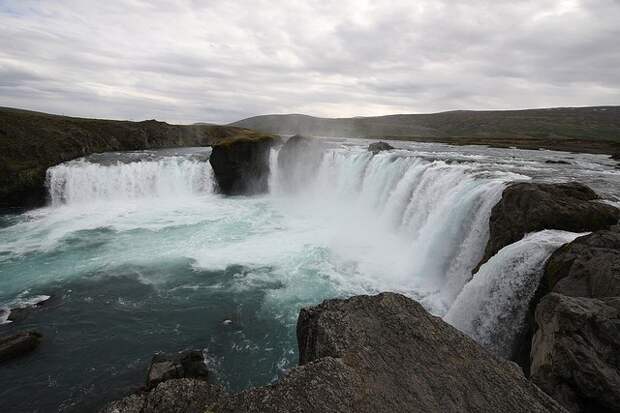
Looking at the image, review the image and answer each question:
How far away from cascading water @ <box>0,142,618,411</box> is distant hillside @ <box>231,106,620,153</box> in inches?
2672

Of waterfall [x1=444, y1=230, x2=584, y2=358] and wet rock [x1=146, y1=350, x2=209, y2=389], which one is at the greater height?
waterfall [x1=444, y1=230, x2=584, y2=358]

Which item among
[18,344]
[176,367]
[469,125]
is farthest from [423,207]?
[469,125]

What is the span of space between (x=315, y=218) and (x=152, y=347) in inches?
721

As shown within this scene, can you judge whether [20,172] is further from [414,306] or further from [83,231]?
[414,306]

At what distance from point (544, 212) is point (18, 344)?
703 inches

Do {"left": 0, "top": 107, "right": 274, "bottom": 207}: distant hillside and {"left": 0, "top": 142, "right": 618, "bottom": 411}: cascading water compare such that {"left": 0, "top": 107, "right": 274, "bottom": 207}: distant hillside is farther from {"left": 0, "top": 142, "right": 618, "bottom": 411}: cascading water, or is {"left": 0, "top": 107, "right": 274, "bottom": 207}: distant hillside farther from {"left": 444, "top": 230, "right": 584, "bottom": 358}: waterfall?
{"left": 444, "top": 230, "right": 584, "bottom": 358}: waterfall

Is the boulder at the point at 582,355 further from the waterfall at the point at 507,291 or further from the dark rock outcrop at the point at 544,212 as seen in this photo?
the dark rock outcrop at the point at 544,212

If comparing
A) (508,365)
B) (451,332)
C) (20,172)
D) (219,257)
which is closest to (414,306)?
(451,332)

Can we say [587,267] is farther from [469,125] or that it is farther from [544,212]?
[469,125]

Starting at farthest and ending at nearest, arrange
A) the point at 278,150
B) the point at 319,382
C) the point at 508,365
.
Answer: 1. the point at 278,150
2. the point at 508,365
3. the point at 319,382

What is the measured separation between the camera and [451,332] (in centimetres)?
548

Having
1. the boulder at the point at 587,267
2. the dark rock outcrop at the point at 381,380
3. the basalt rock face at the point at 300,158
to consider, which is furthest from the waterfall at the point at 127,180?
the dark rock outcrop at the point at 381,380

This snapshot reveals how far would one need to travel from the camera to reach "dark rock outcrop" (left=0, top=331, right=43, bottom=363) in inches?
461

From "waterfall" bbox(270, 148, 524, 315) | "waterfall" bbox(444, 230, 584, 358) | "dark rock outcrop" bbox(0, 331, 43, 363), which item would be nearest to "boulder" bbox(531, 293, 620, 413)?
"waterfall" bbox(444, 230, 584, 358)
